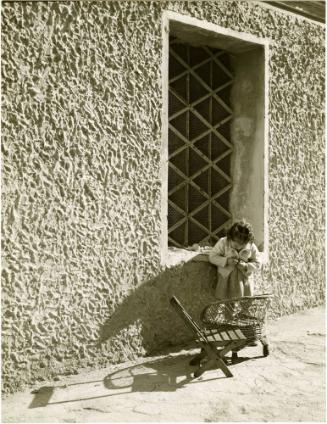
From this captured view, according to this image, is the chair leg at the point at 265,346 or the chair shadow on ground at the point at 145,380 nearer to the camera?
the chair shadow on ground at the point at 145,380

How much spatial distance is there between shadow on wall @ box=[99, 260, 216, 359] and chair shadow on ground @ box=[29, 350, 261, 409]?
0.69 ft

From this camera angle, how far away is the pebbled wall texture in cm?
382

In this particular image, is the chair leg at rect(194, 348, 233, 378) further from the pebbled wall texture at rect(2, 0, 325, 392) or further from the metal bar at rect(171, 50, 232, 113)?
the metal bar at rect(171, 50, 232, 113)

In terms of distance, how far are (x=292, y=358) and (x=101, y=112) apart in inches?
99.8

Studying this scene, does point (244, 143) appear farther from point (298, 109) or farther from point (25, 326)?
point (25, 326)

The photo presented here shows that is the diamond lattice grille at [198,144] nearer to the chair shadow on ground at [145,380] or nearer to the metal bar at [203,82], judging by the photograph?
the metal bar at [203,82]

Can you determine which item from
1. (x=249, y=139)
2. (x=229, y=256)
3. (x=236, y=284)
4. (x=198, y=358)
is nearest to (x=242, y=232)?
(x=229, y=256)

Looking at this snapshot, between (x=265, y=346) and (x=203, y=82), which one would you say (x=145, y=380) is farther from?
(x=203, y=82)

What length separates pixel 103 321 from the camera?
4.30 meters

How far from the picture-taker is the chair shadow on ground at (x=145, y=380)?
374 centimetres

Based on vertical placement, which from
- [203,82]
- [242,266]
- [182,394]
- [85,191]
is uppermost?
[203,82]

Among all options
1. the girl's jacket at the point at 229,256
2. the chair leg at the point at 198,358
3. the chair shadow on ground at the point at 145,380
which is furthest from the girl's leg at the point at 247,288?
the chair leg at the point at 198,358

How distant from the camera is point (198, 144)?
5.57 meters

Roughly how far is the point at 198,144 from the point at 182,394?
2668mm
